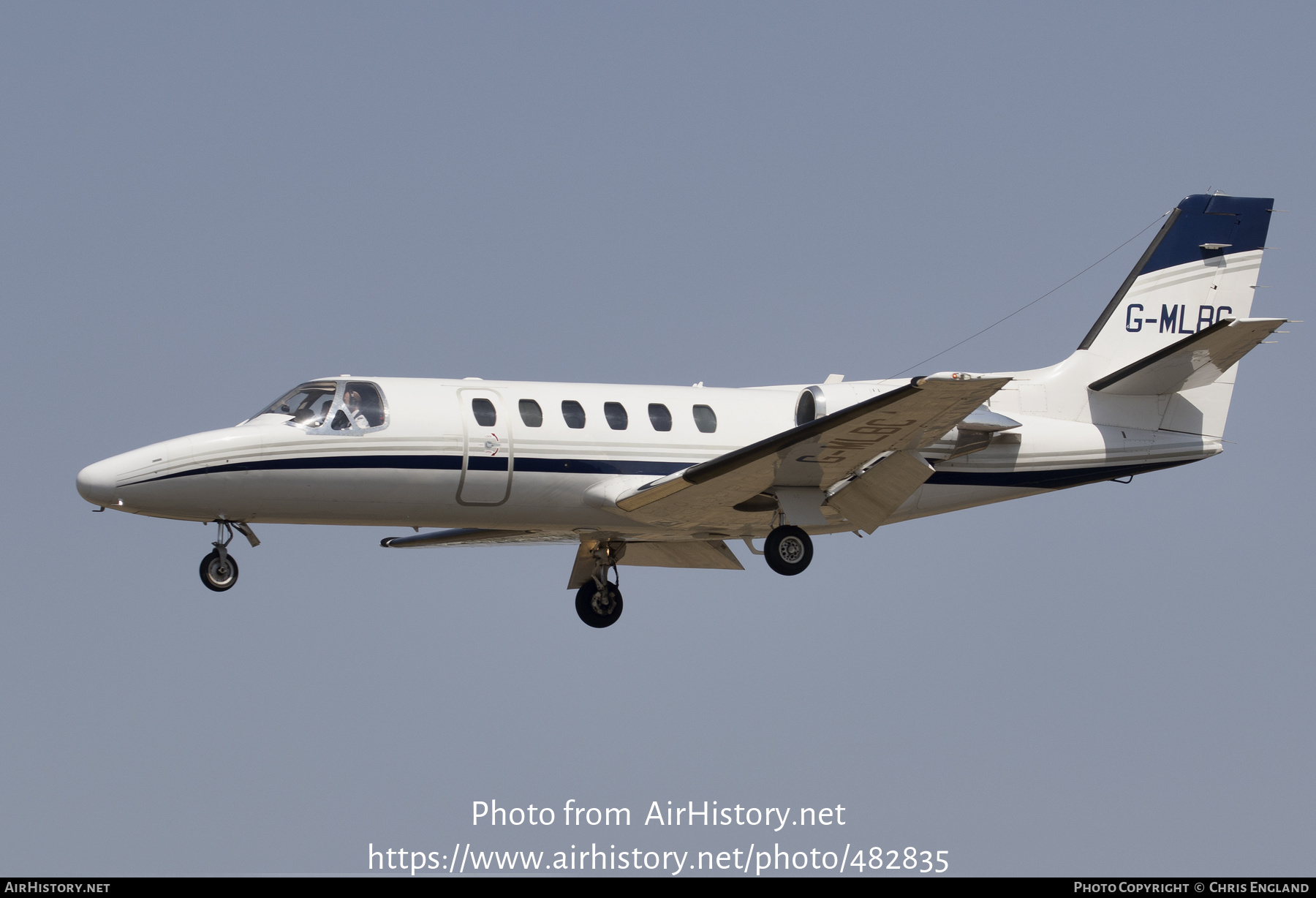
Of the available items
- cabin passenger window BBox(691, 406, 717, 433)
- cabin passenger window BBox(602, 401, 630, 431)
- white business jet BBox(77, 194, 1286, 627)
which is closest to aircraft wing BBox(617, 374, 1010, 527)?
white business jet BBox(77, 194, 1286, 627)

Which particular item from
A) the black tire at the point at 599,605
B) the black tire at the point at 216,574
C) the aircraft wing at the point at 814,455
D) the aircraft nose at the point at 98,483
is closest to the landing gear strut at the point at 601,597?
the black tire at the point at 599,605

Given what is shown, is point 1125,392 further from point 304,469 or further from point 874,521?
point 304,469

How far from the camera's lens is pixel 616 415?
2136 cm

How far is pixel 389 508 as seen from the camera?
20.4m

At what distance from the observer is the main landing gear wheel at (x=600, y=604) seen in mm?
24031

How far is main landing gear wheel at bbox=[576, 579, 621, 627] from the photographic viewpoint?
2403 centimetres

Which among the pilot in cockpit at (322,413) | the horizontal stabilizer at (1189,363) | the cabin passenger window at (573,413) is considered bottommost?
the pilot in cockpit at (322,413)

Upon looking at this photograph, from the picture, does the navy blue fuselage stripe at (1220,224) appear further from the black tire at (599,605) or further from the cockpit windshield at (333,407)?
the cockpit windshield at (333,407)

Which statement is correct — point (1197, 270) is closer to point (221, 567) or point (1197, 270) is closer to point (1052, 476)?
point (1052, 476)

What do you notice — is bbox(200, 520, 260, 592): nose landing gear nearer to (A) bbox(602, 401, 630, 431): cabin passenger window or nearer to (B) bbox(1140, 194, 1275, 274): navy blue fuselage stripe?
(A) bbox(602, 401, 630, 431): cabin passenger window

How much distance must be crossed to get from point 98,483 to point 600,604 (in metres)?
7.99

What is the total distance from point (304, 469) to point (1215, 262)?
1535 cm

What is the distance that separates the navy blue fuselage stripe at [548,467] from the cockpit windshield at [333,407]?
460mm

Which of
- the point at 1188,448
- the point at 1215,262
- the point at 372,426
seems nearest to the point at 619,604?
the point at 372,426
